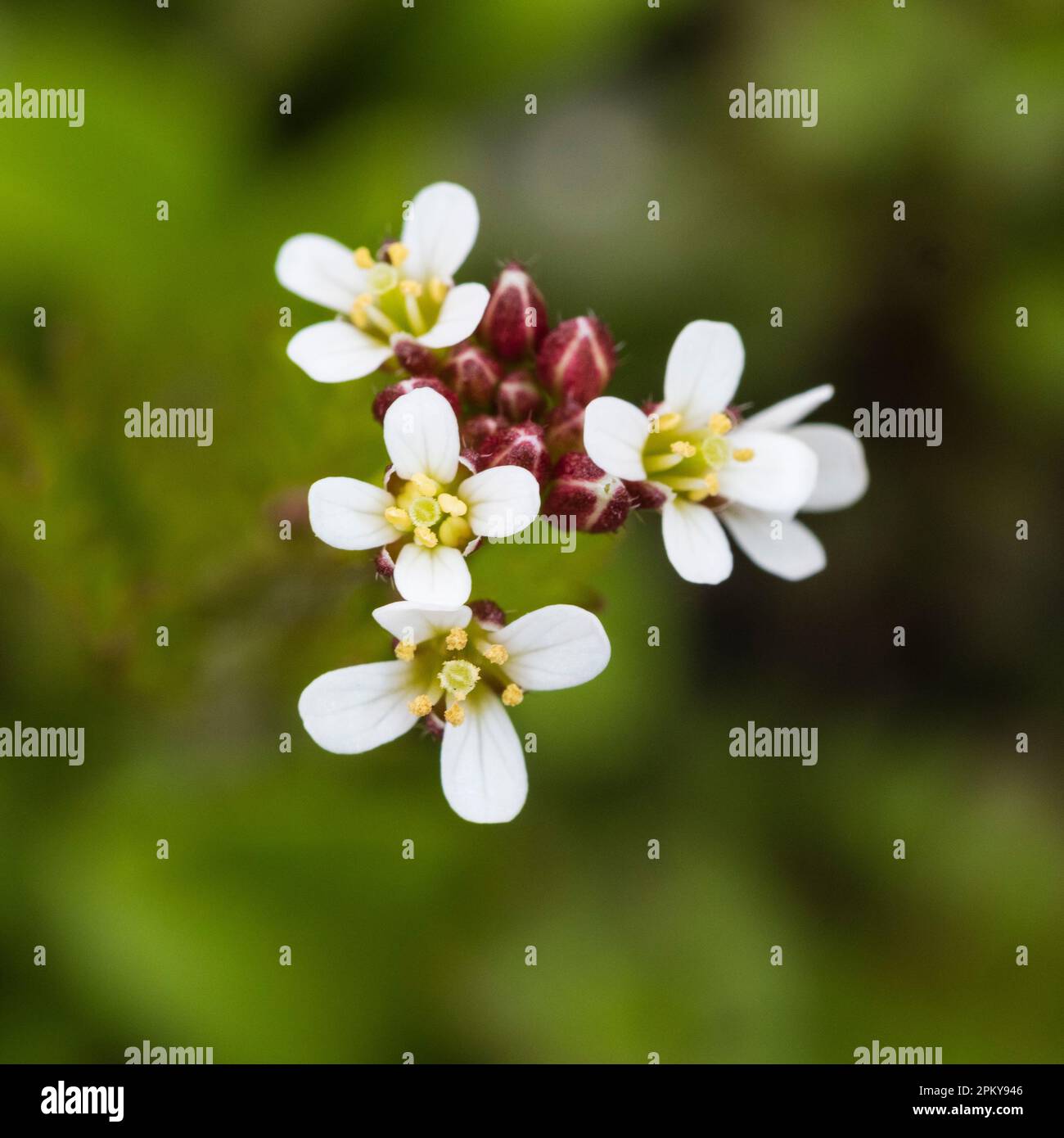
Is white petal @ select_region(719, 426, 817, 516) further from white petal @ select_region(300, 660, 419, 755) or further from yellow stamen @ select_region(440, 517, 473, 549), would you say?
white petal @ select_region(300, 660, 419, 755)

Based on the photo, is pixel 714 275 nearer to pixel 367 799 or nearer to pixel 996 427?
pixel 996 427

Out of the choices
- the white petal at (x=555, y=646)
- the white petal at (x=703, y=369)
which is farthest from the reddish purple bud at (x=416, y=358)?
the white petal at (x=555, y=646)

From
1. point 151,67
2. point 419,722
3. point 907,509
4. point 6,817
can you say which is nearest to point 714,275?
point 907,509

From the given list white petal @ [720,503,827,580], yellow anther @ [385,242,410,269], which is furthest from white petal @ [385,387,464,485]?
white petal @ [720,503,827,580]

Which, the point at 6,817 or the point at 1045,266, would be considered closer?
the point at 6,817

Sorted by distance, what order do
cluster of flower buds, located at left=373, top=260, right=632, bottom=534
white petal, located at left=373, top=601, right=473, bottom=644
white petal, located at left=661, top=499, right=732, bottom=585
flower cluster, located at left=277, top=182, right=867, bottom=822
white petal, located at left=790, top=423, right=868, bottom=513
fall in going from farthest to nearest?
white petal, located at left=790, top=423, right=868, bottom=513, cluster of flower buds, located at left=373, top=260, right=632, bottom=534, white petal, located at left=661, top=499, right=732, bottom=585, flower cluster, located at left=277, top=182, right=867, bottom=822, white petal, located at left=373, top=601, right=473, bottom=644

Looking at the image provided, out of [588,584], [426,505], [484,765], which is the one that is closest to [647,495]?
[426,505]

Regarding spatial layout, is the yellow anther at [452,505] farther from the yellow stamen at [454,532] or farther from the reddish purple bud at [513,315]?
the reddish purple bud at [513,315]
